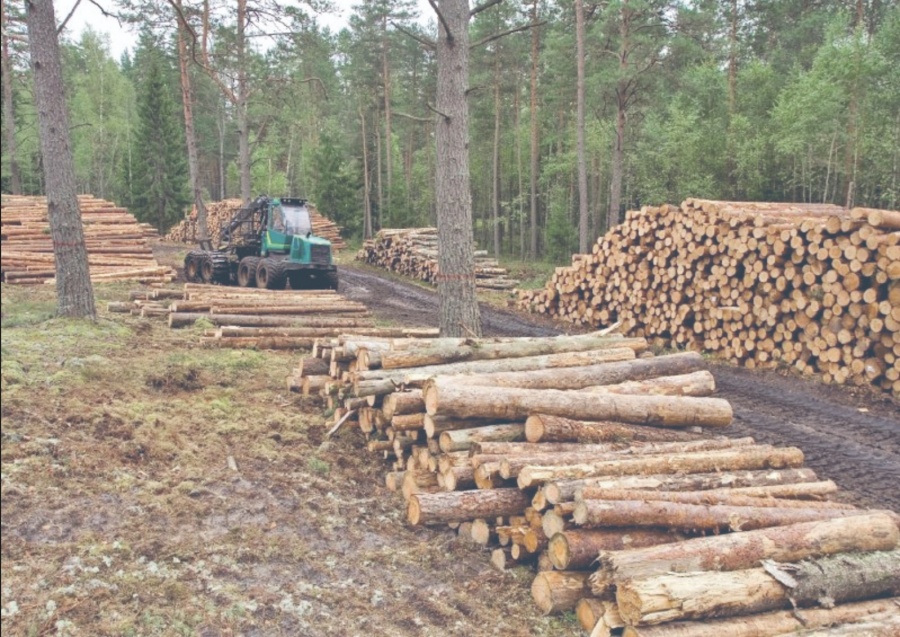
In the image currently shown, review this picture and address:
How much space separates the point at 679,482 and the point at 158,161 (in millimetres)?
39210

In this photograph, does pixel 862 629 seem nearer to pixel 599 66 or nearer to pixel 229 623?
pixel 229 623

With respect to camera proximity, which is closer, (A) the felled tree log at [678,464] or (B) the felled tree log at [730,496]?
(B) the felled tree log at [730,496]

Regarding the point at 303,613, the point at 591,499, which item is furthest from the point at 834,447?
the point at 303,613

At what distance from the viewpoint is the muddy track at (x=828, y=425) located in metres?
6.62

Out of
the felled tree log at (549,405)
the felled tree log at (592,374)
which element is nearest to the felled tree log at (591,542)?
the felled tree log at (549,405)

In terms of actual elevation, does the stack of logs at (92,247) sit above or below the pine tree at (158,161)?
below

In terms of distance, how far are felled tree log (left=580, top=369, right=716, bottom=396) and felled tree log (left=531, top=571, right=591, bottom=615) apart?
2.31 metres

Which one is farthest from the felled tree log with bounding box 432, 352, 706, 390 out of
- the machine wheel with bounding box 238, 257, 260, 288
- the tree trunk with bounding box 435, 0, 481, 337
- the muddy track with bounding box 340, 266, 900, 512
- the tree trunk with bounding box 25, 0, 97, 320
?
the machine wheel with bounding box 238, 257, 260, 288

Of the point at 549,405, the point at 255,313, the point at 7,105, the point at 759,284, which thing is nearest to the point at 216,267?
the point at 255,313

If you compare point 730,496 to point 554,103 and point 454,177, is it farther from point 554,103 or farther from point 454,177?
point 554,103

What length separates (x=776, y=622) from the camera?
12.7 feet

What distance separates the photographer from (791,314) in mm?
10758

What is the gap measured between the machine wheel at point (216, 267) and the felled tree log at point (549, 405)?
556 inches

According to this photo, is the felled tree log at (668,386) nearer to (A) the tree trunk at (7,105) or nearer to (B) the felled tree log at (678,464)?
(B) the felled tree log at (678,464)
